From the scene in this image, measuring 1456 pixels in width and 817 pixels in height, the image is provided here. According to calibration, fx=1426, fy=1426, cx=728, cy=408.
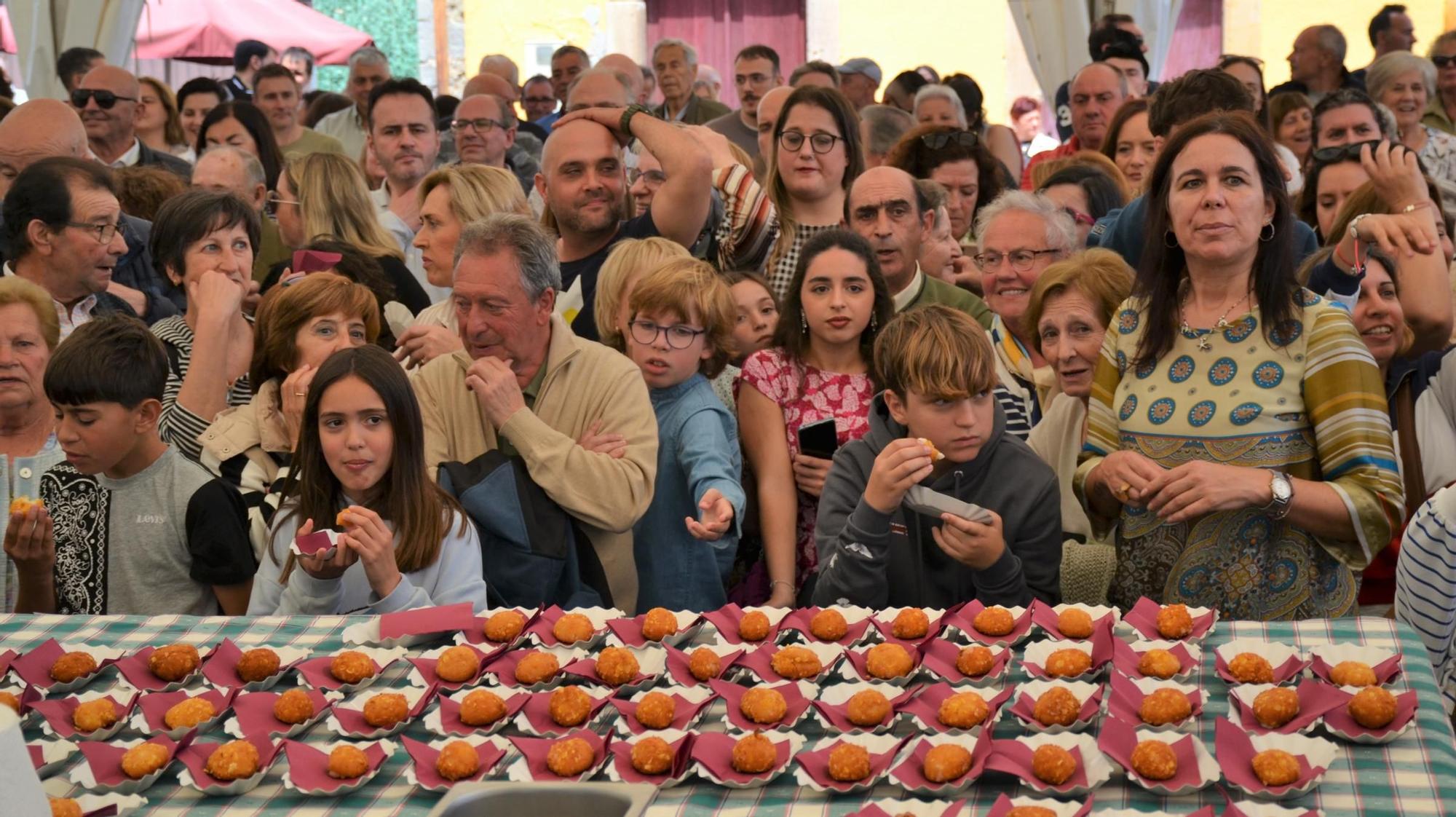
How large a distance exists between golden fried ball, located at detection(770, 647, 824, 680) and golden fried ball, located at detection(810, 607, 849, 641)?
0.11m

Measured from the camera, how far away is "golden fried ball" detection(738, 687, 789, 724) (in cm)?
192

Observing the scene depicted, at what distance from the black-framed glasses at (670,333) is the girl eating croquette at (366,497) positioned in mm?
831

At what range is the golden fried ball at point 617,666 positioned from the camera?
2.09 meters

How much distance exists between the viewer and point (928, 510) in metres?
2.73

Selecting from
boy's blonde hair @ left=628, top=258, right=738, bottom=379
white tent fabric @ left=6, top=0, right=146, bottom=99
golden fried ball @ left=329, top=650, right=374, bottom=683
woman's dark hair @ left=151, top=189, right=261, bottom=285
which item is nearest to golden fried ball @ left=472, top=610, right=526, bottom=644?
golden fried ball @ left=329, top=650, right=374, bottom=683

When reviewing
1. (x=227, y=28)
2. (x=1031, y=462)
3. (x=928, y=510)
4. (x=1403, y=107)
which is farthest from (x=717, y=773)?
(x=227, y=28)

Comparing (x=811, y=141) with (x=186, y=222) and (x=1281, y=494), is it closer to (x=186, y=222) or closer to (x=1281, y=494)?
(x=186, y=222)

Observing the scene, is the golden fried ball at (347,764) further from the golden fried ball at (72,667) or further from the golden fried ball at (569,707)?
the golden fried ball at (72,667)

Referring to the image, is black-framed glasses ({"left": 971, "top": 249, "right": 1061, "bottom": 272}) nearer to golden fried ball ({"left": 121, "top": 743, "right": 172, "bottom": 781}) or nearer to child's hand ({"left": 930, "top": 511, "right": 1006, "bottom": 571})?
child's hand ({"left": 930, "top": 511, "right": 1006, "bottom": 571})

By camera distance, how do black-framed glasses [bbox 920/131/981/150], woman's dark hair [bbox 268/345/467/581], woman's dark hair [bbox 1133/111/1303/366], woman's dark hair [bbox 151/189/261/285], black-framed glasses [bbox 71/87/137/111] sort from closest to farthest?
woman's dark hair [bbox 268/345/467/581], woman's dark hair [bbox 1133/111/1303/366], woman's dark hair [bbox 151/189/261/285], black-framed glasses [bbox 920/131/981/150], black-framed glasses [bbox 71/87/137/111]

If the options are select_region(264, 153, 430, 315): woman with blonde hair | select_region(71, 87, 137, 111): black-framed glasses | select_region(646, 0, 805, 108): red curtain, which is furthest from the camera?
select_region(646, 0, 805, 108): red curtain

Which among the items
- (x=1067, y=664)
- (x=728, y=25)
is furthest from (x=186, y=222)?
(x=728, y=25)

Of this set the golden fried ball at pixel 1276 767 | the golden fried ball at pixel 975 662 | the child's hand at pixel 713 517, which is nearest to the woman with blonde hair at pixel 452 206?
the child's hand at pixel 713 517

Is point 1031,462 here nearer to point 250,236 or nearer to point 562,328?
point 562,328
